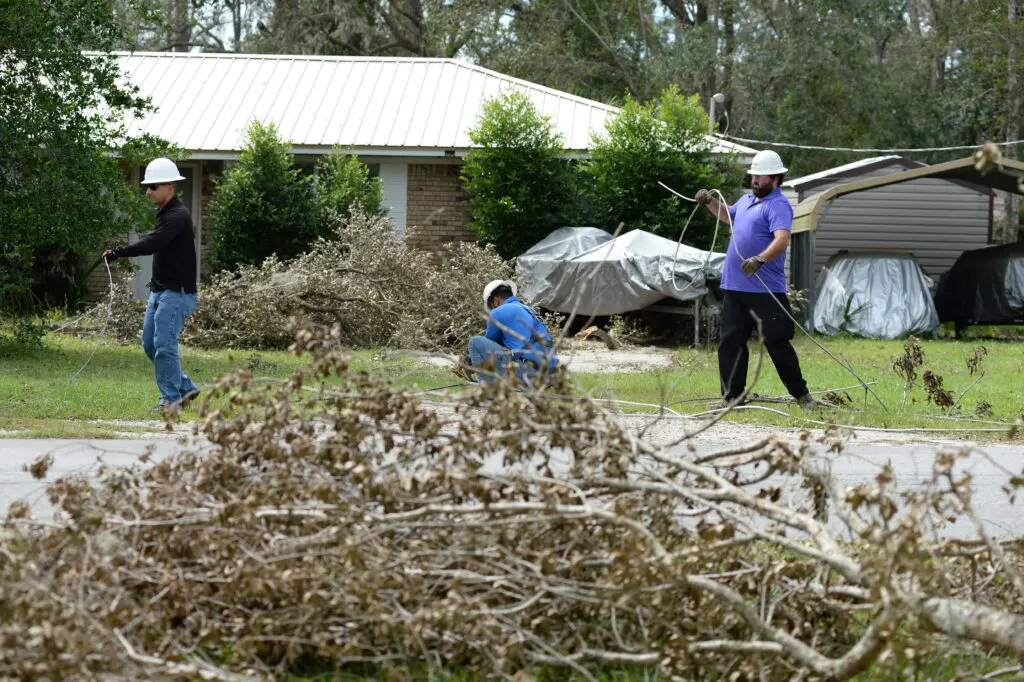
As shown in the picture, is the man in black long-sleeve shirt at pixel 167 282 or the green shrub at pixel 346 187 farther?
the green shrub at pixel 346 187

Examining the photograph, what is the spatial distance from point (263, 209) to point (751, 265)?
12.3m

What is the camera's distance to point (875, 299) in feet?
73.0

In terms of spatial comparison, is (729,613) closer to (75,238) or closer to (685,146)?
(75,238)

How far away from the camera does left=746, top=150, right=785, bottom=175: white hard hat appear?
9.91 metres

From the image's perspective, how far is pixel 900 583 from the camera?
333cm

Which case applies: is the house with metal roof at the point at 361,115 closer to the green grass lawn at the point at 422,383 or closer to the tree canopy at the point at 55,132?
the green grass lawn at the point at 422,383

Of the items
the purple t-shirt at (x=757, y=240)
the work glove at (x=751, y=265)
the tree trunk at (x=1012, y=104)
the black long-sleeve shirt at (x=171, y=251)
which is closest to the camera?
the work glove at (x=751, y=265)

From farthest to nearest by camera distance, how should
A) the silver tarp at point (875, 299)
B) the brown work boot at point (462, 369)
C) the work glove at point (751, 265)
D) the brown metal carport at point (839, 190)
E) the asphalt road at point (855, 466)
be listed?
the silver tarp at point (875, 299) → the brown metal carport at point (839, 190) → the work glove at point (751, 265) → the asphalt road at point (855, 466) → the brown work boot at point (462, 369)

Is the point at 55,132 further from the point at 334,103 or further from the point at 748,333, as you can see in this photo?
the point at 334,103

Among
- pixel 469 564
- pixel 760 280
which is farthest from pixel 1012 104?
pixel 469 564

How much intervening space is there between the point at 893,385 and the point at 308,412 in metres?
9.43

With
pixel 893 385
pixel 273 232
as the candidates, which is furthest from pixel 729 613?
pixel 273 232

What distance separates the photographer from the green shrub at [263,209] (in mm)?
20328

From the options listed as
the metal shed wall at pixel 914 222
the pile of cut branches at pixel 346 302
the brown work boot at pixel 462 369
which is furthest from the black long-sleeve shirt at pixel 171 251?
the metal shed wall at pixel 914 222
